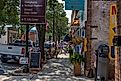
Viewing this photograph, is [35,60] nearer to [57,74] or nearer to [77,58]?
[57,74]

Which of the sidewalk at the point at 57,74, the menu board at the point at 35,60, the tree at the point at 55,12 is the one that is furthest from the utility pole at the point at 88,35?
Answer: the tree at the point at 55,12

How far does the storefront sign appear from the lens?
56.4 ft

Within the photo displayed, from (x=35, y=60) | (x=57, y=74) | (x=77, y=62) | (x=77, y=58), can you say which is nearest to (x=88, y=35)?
(x=77, y=58)

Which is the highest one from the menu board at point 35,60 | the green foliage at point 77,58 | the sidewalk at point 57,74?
the green foliage at point 77,58

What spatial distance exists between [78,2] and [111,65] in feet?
16.2

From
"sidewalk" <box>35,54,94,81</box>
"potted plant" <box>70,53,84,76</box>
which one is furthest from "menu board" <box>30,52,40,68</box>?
"potted plant" <box>70,53,84,76</box>

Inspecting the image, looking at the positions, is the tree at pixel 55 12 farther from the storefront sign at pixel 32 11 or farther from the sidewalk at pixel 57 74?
the storefront sign at pixel 32 11

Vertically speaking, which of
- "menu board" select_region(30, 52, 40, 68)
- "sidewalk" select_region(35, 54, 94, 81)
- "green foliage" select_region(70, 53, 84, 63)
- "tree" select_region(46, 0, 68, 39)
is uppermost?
"tree" select_region(46, 0, 68, 39)

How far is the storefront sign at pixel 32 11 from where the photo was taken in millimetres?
17188

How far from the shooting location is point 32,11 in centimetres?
1725

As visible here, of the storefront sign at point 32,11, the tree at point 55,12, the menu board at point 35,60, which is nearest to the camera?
the storefront sign at point 32,11

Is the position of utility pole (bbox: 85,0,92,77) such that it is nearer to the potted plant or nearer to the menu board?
the potted plant

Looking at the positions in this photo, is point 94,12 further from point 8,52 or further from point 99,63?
point 8,52

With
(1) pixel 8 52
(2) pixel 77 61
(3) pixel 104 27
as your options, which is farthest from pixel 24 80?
(1) pixel 8 52
